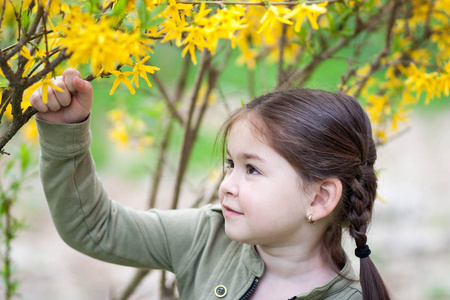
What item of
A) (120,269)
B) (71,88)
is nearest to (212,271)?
(71,88)

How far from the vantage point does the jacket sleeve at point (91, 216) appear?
50.4 inches

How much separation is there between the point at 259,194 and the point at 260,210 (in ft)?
0.13

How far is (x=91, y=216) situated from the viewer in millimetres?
1404

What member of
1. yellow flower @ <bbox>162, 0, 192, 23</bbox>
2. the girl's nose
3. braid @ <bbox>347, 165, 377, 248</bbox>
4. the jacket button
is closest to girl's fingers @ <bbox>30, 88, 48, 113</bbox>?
yellow flower @ <bbox>162, 0, 192, 23</bbox>

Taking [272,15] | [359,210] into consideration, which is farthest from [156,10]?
[359,210]

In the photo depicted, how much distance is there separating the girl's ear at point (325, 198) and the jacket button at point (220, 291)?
12.8 inches

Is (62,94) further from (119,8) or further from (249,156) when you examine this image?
(249,156)

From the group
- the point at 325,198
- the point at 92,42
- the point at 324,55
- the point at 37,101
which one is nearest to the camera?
the point at 92,42

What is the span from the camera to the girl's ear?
4.64 ft

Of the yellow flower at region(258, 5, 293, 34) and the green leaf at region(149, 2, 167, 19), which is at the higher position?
the green leaf at region(149, 2, 167, 19)

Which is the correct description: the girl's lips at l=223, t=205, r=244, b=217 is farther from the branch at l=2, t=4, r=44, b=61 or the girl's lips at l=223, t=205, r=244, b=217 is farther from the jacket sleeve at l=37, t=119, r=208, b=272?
the branch at l=2, t=4, r=44, b=61

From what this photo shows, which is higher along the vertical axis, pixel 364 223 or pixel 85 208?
pixel 85 208

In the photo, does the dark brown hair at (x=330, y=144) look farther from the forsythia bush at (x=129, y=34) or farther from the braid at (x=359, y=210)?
the forsythia bush at (x=129, y=34)

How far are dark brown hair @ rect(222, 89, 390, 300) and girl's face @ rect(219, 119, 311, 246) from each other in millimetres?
37
